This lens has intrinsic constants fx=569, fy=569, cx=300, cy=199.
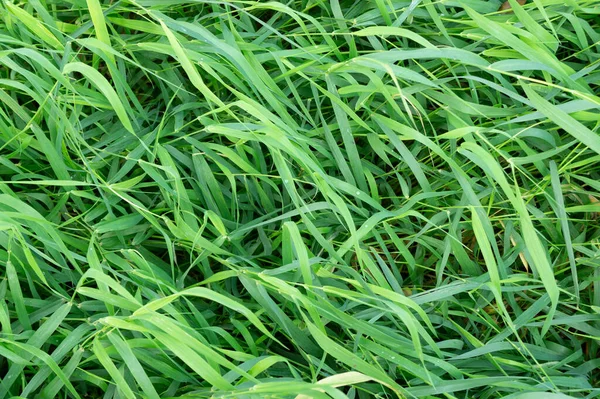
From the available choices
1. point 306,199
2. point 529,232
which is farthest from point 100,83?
point 529,232

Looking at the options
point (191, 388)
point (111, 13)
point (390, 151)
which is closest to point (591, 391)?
point (390, 151)

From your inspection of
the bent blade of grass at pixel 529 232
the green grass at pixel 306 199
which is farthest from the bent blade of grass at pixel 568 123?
the bent blade of grass at pixel 529 232

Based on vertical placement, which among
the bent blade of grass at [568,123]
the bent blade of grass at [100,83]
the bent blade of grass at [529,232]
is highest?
the bent blade of grass at [100,83]

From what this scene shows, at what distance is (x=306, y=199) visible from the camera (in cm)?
119

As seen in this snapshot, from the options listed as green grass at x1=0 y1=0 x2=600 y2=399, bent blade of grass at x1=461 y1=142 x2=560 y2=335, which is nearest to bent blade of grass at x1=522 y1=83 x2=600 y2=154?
green grass at x1=0 y1=0 x2=600 y2=399

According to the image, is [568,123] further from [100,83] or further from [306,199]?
[100,83]

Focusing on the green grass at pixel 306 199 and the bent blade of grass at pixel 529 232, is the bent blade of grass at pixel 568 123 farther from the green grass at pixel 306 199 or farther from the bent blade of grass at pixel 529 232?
the bent blade of grass at pixel 529 232

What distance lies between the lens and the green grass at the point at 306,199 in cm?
102

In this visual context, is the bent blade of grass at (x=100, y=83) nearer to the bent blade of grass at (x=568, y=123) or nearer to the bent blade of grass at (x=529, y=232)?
the bent blade of grass at (x=529, y=232)

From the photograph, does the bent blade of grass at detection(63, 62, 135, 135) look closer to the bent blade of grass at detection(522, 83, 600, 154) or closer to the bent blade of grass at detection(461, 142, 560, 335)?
the bent blade of grass at detection(461, 142, 560, 335)

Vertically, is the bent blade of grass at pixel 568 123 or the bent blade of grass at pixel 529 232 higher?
the bent blade of grass at pixel 568 123

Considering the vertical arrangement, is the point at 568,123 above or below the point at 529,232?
above

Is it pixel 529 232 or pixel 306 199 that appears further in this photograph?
pixel 306 199

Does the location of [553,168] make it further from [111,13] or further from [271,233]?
[111,13]
